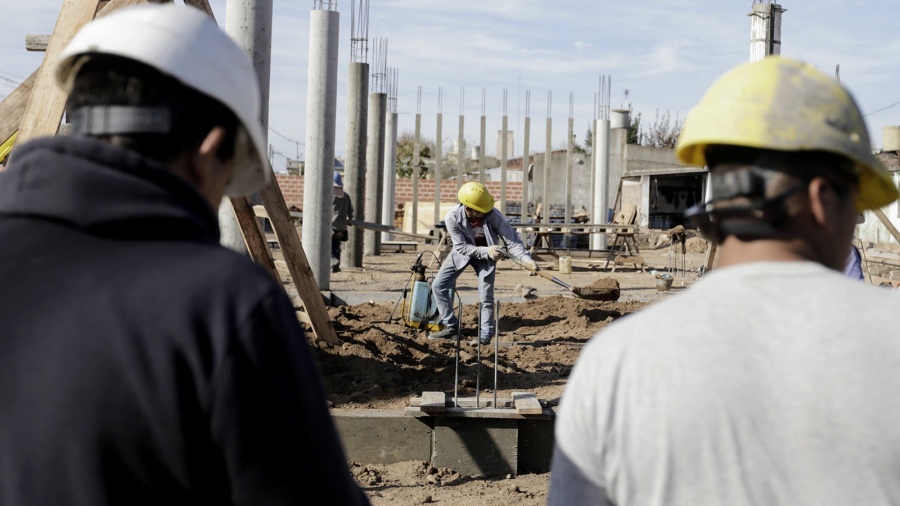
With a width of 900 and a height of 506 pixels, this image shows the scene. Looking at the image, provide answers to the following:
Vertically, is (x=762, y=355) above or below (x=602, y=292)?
above

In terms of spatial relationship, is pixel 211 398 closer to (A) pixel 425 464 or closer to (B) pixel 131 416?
(B) pixel 131 416

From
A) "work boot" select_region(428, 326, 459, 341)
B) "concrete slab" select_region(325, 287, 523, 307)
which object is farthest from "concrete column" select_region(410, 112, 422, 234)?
"work boot" select_region(428, 326, 459, 341)

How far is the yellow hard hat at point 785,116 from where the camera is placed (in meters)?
1.64

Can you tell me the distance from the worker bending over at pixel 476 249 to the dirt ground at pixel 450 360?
1.30 feet

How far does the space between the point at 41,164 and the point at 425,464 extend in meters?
5.38

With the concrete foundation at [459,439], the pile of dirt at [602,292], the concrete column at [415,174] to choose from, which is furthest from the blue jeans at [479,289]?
the concrete column at [415,174]

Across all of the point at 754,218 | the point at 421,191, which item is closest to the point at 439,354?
the point at 754,218

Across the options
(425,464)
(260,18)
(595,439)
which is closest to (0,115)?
(260,18)

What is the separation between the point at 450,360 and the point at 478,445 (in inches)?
106

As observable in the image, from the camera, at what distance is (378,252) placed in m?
22.3

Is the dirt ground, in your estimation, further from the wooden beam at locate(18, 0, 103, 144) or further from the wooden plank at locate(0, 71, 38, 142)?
the wooden plank at locate(0, 71, 38, 142)

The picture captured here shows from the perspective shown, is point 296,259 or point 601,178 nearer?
point 296,259

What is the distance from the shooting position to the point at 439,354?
9.55 meters

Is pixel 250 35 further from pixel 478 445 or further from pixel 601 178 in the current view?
pixel 601 178
